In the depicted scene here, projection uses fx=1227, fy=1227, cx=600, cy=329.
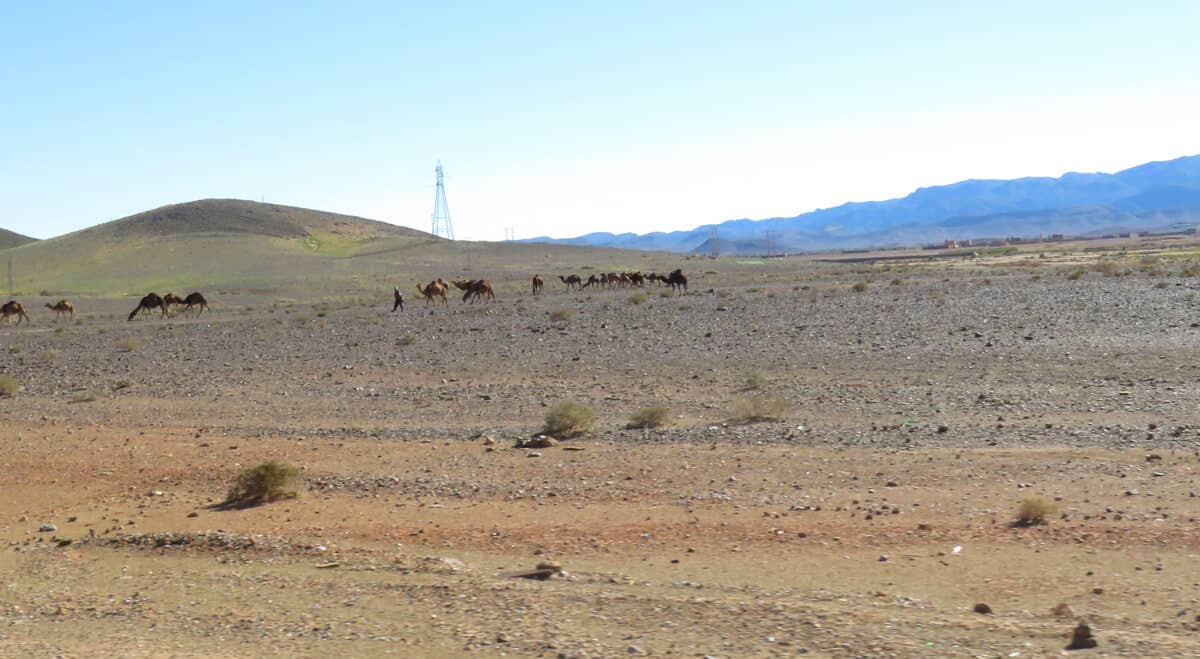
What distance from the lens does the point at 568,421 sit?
17656mm

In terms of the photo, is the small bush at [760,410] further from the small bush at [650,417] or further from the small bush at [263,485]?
the small bush at [263,485]

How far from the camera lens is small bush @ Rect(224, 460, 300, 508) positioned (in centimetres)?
1408

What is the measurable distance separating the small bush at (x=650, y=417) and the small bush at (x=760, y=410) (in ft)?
3.50

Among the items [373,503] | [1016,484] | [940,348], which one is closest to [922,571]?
[1016,484]

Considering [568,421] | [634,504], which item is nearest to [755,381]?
[568,421]

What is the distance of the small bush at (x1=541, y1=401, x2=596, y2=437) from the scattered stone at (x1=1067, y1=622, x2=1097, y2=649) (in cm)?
1024

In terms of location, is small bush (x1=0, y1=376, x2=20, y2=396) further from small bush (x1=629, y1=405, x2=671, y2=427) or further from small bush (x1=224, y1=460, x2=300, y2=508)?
small bush (x1=629, y1=405, x2=671, y2=427)

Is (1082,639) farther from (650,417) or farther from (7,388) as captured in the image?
(7,388)

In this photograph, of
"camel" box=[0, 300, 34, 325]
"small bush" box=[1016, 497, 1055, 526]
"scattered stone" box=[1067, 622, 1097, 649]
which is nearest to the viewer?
"scattered stone" box=[1067, 622, 1097, 649]

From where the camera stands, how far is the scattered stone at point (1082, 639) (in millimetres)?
7840

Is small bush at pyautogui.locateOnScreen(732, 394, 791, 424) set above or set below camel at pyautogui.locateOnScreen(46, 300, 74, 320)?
below

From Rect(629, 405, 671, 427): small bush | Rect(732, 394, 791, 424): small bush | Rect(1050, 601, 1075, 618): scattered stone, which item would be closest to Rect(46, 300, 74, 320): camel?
Rect(629, 405, 671, 427): small bush

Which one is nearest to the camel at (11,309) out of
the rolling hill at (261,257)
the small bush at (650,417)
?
the rolling hill at (261,257)

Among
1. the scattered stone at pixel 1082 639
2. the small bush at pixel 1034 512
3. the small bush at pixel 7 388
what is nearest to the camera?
the scattered stone at pixel 1082 639
